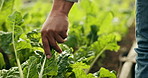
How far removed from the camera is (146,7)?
1.84 meters

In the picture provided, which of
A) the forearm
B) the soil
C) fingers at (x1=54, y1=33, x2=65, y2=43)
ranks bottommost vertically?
the soil

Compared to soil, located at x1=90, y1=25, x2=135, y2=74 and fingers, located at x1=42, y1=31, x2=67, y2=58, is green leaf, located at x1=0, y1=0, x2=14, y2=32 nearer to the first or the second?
soil, located at x1=90, y1=25, x2=135, y2=74

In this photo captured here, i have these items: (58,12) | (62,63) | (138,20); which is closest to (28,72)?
(62,63)

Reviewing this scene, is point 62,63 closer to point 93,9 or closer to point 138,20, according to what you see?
point 138,20

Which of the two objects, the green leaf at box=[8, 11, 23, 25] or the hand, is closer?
the hand

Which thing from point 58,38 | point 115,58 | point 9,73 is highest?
point 58,38

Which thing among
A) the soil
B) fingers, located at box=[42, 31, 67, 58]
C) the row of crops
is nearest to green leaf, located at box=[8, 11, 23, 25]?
the row of crops

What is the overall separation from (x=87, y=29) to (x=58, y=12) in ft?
4.82

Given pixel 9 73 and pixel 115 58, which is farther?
pixel 115 58

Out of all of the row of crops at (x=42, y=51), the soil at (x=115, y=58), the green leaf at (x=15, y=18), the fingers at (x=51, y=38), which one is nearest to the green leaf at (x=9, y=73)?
the row of crops at (x=42, y=51)

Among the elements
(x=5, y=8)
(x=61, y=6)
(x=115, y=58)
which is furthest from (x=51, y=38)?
(x=115, y=58)

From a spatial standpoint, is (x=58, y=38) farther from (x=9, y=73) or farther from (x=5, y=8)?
(x=5, y=8)

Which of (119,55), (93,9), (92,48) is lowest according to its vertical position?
(119,55)

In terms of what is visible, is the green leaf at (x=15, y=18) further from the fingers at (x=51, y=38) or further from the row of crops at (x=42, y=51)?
the fingers at (x=51, y=38)
